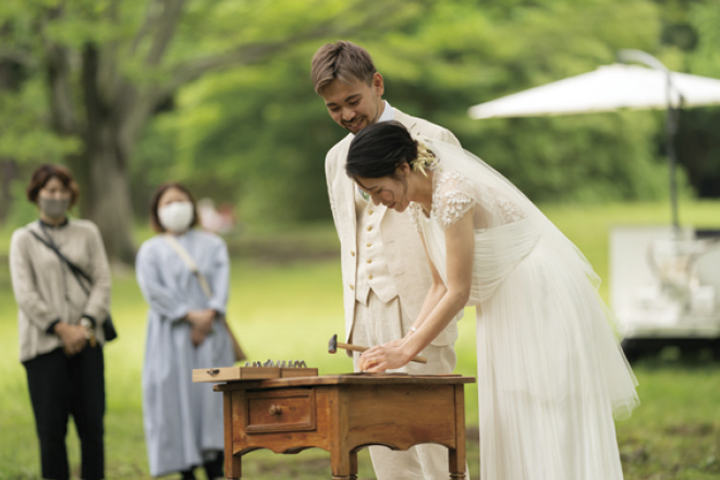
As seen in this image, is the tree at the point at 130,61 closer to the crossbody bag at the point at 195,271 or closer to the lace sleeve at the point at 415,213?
the crossbody bag at the point at 195,271

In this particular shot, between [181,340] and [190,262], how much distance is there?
0.57 m

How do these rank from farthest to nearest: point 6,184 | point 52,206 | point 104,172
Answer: point 6,184, point 104,172, point 52,206

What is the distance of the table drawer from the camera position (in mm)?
3422

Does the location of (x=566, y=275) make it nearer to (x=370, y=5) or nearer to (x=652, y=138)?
(x=370, y=5)

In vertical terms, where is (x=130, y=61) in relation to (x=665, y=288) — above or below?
above

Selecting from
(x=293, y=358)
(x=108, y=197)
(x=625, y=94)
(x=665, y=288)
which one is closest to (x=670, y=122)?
(x=625, y=94)

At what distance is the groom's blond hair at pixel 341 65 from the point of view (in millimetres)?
3848

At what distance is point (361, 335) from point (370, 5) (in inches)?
625

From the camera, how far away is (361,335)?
13.6 ft

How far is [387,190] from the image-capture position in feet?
11.8

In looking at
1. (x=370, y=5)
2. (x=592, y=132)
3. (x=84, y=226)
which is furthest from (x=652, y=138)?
(x=84, y=226)

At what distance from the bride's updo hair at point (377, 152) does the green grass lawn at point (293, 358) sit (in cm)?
400

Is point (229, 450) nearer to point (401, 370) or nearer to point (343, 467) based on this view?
point (343, 467)

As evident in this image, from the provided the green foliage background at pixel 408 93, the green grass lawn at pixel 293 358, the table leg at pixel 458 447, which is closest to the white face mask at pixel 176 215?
the green grass lawn at pixel 293 358
